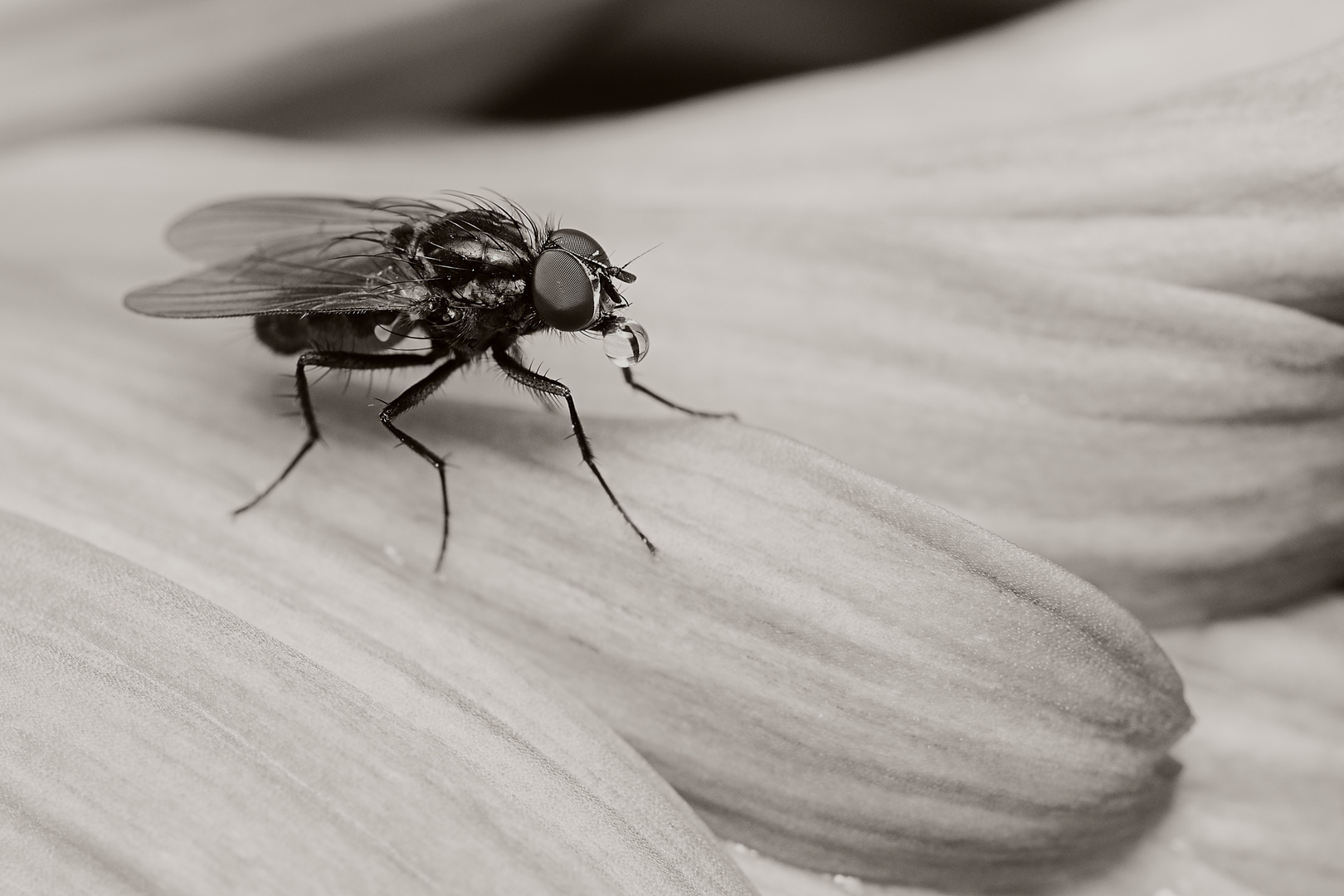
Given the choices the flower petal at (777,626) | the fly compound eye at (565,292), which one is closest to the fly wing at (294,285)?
the fly compound eye at (565,292)

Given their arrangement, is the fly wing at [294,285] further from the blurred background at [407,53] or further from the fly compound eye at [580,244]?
the blurred background at [407,53]

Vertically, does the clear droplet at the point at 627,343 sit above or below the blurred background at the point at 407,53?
below

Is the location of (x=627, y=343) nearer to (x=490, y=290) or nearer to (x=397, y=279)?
(x=490, y=290)

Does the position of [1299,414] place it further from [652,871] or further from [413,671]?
[413,671]

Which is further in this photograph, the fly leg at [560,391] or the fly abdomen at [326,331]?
the fly abdomen at [326,331]

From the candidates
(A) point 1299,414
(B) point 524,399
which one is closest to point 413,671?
(B) point 524,399

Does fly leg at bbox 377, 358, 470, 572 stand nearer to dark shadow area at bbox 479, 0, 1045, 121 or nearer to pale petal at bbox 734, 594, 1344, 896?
pale petal at bbox 734, 594, 1344, 896
